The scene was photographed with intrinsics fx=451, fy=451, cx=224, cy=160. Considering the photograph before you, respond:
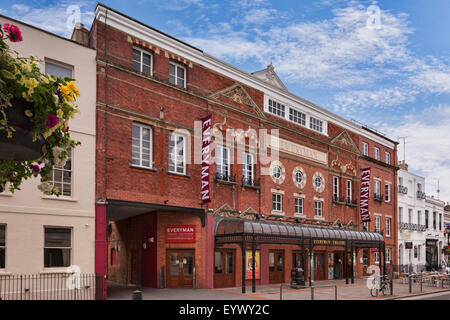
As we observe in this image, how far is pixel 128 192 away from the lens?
66.6 ft

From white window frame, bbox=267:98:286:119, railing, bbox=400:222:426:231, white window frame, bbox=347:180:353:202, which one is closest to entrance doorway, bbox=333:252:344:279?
white window frame, bbox=347:180:353:202

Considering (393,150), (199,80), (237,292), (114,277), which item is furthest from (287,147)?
(393,150)

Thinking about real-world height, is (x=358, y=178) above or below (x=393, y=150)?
below

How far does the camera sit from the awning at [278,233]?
22.7m

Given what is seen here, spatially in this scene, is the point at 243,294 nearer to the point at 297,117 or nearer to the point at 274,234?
the point at 274,234

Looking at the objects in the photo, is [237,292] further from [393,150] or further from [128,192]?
[393,150]

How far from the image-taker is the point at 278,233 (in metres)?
24.6

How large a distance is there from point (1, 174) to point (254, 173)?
21591mm

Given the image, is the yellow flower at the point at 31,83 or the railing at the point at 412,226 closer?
the yellow flower at the point at 31,83

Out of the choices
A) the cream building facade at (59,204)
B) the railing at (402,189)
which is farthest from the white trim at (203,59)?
the railing at (402,189)

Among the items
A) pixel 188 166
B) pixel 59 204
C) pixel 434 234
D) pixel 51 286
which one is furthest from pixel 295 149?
pixel 434 234

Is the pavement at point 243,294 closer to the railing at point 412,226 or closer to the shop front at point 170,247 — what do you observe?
the shop front at point 170,247

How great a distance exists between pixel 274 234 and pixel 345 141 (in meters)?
14.9

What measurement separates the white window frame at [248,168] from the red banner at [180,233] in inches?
190
